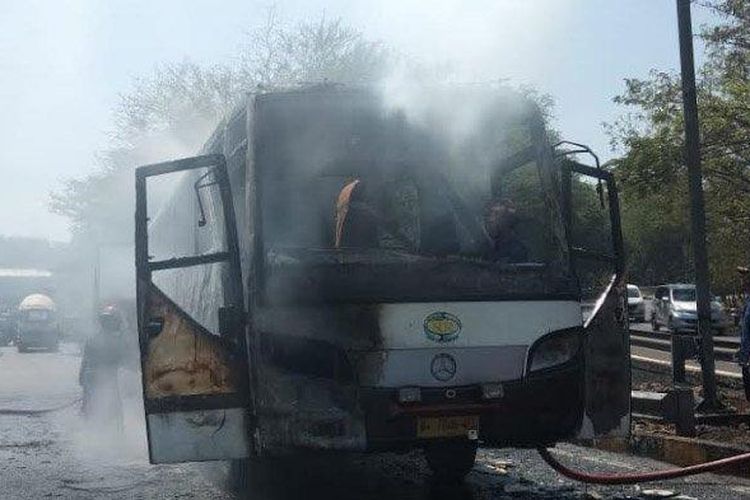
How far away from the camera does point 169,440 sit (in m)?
5.94

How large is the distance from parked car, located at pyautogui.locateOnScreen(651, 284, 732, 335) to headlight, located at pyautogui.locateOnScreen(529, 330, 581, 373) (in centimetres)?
2505

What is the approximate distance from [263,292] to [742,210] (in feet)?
83.5

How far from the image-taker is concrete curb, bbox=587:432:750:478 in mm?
8469

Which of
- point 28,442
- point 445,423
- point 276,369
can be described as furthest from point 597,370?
point 28,442

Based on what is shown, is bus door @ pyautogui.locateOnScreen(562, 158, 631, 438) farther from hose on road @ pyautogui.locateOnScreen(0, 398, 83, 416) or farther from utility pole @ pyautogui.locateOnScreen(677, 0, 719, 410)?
hose on road @ pyautogui.locateOnScreen(0, 398, 83, 416)

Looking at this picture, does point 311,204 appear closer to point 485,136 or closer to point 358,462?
point 485,136

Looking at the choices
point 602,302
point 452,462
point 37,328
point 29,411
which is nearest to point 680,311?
point 29,411

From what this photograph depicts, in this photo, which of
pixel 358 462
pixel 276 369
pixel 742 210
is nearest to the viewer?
pixel 276 369

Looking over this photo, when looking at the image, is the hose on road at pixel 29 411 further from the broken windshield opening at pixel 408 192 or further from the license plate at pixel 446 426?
the license plate at pixel 446 426

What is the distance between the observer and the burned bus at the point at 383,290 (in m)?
5.80

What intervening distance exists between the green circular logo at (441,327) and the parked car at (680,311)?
25560mm

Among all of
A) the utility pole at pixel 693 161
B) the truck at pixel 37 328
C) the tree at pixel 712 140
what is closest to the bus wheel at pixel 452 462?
the utility pole at pixel 693 161

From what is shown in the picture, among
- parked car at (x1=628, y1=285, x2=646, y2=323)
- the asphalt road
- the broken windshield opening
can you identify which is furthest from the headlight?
parked car at (x1=628, y1=285, x2=646, y2=323)

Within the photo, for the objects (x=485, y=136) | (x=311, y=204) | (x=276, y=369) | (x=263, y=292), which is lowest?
(x=276, y=369)
